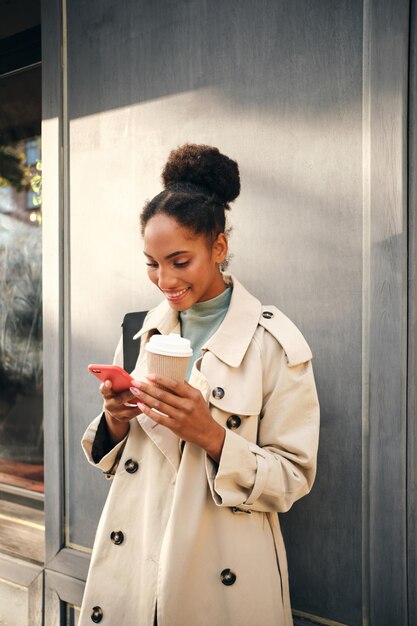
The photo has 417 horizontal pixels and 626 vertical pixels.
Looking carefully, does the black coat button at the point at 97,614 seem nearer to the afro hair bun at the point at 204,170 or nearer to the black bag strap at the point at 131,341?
the black bag strap at the point at 131,341

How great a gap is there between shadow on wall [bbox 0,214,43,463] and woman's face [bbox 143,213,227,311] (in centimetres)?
161

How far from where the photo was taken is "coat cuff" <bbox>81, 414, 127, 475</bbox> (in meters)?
1.69

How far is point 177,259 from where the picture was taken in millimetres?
1523

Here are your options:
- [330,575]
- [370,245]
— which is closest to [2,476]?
[330,575]

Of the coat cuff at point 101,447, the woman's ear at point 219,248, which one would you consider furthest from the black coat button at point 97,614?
the woman's ear at point 219,248

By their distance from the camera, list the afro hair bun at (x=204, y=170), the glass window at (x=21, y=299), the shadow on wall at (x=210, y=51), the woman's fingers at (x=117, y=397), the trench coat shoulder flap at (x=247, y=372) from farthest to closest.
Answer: the glass window at (x=21, y=299), the shadow on wall at (x=210, y=51), the afro hair bun at (x=204, y=170), the trench coat shoulder flap at (x=247, y=372), the woman's fingers at (x=117, y=397)

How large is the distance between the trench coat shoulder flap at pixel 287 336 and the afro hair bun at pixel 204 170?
1.28ft

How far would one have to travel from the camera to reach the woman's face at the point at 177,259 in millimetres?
1517

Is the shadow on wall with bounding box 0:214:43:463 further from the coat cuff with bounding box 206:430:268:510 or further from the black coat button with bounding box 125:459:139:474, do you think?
the coat cuff with bounding box 206:430:268:510

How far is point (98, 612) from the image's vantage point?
1.66 metres

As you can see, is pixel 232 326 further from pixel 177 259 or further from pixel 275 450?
pixel 275 450

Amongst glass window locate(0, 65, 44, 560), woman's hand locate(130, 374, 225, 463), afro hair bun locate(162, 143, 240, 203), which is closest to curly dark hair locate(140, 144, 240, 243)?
afro hair bun locate(162, 143, 240, 203)

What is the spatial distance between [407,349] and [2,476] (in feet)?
7.93

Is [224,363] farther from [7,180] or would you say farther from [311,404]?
[7,180]
